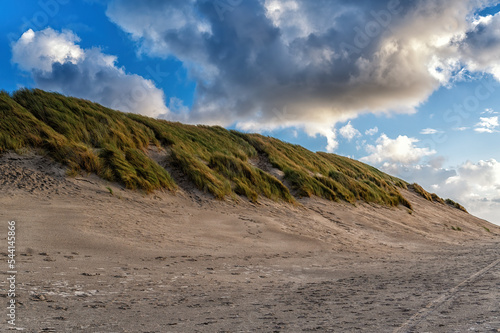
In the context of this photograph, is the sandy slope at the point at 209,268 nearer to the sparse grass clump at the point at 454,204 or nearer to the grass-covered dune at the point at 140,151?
the grass-covered dune at the point at 140,151

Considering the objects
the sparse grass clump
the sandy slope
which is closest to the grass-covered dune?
the sandy slope

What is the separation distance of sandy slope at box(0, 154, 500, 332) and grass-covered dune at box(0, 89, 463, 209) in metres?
0.53

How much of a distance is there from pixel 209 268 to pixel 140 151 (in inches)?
267

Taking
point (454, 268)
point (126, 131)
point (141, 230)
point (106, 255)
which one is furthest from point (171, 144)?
point (454, 268)

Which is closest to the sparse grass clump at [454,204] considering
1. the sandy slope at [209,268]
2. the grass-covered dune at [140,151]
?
the grass-covered dune at [140,151]

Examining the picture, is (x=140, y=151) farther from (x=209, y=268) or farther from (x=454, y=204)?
(x=454, y=204)

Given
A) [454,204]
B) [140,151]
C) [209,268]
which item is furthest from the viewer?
[454,204]

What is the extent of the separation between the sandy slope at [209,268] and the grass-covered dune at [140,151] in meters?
0.53

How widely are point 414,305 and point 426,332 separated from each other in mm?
1032

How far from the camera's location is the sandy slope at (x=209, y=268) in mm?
3635

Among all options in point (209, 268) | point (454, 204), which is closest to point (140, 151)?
point (209, 268)

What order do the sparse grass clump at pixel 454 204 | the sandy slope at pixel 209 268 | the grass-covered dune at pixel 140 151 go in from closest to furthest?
the sandy slope at pixel 209 268
the grass-covered dune at pixel 140 151
the sparse grass clump at pixel 454 204

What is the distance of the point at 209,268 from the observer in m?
6.10

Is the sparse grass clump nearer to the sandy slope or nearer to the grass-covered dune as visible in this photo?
the grass-covered dune
